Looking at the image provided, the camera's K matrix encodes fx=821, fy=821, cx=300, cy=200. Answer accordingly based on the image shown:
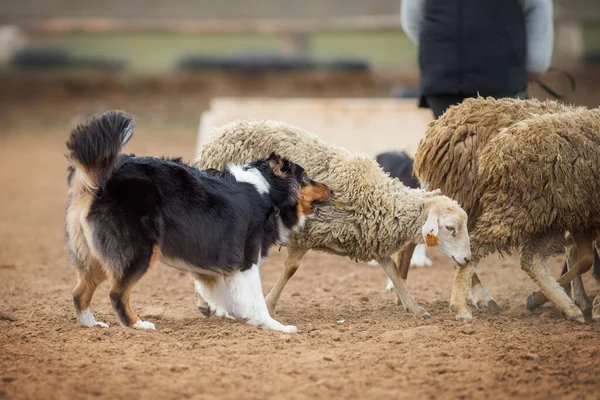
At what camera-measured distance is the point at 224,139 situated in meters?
6.97

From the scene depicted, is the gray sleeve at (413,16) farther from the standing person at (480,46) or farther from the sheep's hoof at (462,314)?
the sheep's hoof at (462,314)

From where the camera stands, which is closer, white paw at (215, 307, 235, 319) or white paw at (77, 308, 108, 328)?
white paw at (77, 308, 108, 328)

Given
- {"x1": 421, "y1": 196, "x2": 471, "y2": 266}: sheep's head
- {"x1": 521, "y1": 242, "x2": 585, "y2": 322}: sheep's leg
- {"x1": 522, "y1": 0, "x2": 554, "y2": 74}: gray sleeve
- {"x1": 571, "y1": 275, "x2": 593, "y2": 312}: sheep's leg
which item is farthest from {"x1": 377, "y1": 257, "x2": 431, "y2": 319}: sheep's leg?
{"x1": 522, "y1": 0, "x2": 554, "y2": 74}: gray sleeve

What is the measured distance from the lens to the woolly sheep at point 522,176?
20.8 ft

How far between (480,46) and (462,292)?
234 cm

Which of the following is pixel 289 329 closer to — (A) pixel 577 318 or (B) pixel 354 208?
(B) pixel 354 208

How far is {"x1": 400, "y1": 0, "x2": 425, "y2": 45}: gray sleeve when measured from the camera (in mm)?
7781

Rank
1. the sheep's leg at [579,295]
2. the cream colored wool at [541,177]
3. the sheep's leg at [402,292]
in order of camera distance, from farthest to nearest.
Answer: the sheep's leg at [579,295] < the sheep's leg at [402,292] < the cream colored wool at [541,177]

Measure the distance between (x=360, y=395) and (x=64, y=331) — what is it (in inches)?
99.7

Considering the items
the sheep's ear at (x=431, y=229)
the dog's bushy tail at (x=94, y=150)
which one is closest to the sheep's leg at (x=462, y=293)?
the sheep's ear at (x=431, y=229)

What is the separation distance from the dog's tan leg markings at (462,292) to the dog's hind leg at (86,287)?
273 cm

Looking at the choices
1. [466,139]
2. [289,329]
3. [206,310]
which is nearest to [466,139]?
→ [466,139]

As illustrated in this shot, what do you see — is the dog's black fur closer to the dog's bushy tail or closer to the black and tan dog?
the black and tan dog

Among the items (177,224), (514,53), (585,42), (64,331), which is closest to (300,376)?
(177,224)
